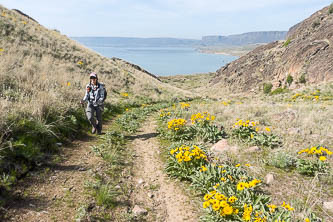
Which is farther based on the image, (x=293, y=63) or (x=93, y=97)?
(x=293, y=63)

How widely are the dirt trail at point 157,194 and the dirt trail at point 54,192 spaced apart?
3.29ft

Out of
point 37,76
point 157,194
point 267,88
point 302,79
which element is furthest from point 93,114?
point 267,88

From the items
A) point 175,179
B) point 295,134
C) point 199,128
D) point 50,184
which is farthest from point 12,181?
point 295,134

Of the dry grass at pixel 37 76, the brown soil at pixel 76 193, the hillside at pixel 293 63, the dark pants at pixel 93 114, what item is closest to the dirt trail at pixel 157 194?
the brown soil at pixel 76 193

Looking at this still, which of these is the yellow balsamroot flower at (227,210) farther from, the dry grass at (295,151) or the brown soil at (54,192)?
the brown soil at (54,192)

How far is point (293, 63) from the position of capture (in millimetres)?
42688

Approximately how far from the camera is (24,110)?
5477mm

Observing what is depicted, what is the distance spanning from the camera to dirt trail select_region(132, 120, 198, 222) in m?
3.70

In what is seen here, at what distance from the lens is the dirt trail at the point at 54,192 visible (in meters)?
3.20

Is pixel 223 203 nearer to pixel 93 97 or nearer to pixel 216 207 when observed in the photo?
pixel 216 207

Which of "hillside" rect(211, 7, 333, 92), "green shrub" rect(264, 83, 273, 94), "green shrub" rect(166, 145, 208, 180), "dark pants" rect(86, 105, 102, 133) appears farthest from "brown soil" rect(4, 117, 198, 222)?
"green shrub" rect(264, 83, 273, 94)

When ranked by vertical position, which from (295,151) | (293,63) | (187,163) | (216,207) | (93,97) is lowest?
(187,163)

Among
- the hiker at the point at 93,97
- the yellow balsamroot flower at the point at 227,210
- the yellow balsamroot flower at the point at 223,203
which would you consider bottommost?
the yellow balsamroot flower at the point at 227,210

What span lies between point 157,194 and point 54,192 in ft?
6.32
